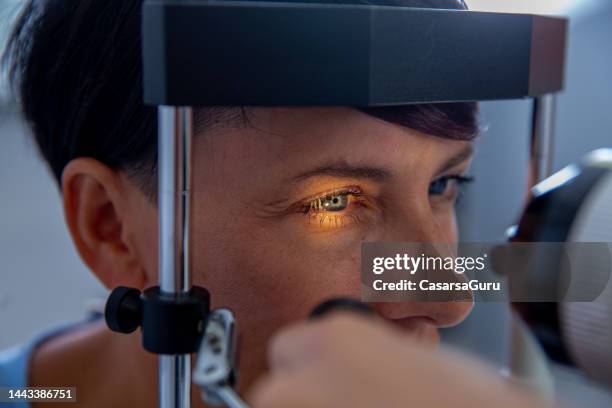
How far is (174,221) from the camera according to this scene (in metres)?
0.50

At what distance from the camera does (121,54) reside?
69cm

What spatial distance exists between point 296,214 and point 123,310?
18 cm

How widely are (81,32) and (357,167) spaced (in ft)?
0.99

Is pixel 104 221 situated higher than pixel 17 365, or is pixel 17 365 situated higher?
pixel 104 221

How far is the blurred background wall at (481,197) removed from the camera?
1316mm

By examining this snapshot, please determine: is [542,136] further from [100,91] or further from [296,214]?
[100,91]

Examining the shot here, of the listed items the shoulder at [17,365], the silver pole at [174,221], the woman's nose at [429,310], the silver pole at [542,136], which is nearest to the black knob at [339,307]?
the silver pole at [174,221]

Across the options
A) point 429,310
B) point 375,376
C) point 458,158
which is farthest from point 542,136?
point 375,376

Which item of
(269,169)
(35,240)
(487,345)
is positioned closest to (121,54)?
(269,169)

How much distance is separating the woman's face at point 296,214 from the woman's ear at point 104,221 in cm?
10

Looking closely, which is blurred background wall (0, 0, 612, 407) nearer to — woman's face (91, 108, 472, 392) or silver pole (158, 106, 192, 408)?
woman's face (91, 108, 472, 392)

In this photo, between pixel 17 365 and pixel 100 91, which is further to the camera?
pixel 17 365

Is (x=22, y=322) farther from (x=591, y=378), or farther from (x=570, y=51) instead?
(x=591, y=378)

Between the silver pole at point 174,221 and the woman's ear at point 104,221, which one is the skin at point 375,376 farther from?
the woman's ear at point 104,221
